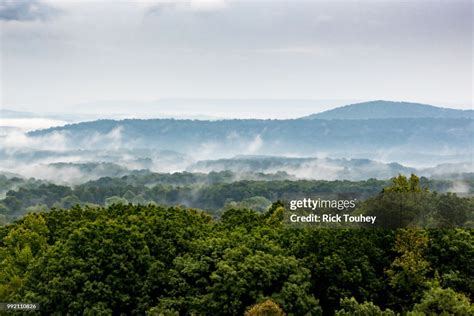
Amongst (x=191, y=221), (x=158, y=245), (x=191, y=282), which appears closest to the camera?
(x=191, y=282)

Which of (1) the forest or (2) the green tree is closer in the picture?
(2) the green tree

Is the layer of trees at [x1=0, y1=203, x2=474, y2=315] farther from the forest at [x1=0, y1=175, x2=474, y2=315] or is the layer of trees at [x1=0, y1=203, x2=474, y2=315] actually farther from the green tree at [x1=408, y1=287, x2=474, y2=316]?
the green tree at [x1=408, y1=287, x2=474, y2=316]

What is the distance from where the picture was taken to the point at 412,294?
29.9 metres

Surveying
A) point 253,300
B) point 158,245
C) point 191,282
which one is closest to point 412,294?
point 253,300

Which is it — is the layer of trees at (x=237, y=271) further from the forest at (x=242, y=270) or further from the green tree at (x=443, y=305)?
the green tree at (x=443, y=305)

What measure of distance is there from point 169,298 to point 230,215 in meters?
14.7

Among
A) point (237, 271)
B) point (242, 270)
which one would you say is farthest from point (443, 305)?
point (237, 271)

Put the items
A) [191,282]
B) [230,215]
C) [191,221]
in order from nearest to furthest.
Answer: [191,282], [191,221], [230,215]

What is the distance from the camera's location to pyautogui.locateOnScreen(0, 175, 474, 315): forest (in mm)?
29469

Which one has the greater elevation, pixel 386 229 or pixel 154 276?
pixel 386 229

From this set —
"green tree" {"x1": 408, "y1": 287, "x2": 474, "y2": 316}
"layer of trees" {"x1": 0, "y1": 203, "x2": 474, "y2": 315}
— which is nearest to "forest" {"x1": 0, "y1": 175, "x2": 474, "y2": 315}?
"layer of trees" {"x1": 0, "y1": 203, "x2": 474, "y2": 315}

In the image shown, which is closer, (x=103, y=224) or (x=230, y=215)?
(x=103, y=224)

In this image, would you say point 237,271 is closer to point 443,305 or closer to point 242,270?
point 242,270

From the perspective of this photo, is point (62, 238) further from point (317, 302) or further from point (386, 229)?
point (386, 229)
